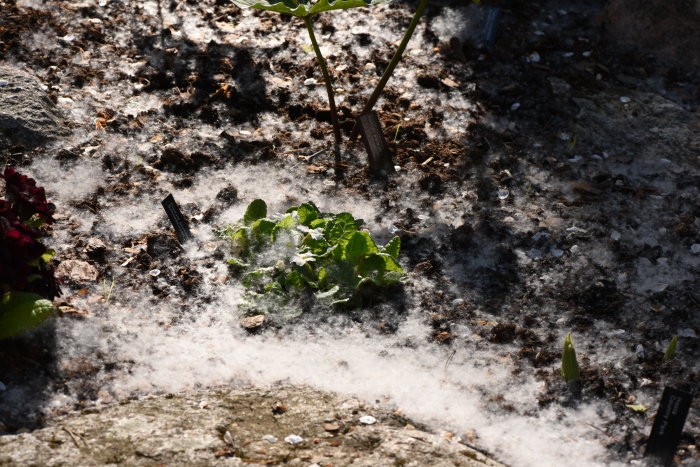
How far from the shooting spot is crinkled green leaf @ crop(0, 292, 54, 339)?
259cm

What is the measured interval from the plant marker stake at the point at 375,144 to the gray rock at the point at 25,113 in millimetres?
1526

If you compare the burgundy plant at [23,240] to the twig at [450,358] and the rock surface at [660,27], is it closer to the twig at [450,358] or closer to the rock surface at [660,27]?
the twig at [450,358]

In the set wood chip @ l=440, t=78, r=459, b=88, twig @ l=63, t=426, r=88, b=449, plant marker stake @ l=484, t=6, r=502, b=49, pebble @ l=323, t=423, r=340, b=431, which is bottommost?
twig @ l=63, t=426, r=88, b=449

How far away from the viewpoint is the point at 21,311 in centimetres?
262

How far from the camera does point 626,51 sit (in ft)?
15.3

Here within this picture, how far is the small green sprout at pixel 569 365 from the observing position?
9.16 ft

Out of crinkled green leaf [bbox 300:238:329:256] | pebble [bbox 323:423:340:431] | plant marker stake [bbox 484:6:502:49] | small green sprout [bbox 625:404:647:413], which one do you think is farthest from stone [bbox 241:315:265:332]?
plant marker stake [bbox 484:6:502:49]

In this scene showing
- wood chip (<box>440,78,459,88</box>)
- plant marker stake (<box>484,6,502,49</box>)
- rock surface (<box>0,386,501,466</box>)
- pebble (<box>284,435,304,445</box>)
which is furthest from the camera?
plant marker stake (<box>484,6,502,49</box>)

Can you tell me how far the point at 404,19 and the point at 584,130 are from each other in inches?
58.2

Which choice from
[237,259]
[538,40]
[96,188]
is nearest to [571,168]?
[538,40]

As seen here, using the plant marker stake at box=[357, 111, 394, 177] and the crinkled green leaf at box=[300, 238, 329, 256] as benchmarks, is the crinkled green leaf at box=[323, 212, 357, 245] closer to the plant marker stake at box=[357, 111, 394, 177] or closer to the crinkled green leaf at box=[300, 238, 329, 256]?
the crinkled green leaf at box=[300, 238, 329, 256]

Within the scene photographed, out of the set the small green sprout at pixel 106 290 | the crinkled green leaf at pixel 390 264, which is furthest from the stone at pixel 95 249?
the crinkled green leaf at pixel 390 264

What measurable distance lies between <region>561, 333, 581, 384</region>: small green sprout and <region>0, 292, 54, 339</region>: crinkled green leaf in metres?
1.88

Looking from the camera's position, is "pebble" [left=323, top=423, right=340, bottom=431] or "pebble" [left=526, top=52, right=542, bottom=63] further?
"pebble" [left=526, top=52, right=542, bottom=63]
